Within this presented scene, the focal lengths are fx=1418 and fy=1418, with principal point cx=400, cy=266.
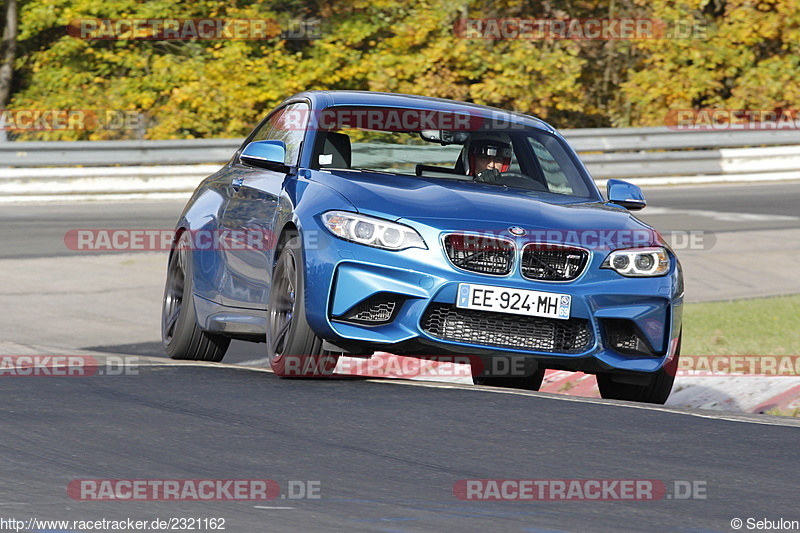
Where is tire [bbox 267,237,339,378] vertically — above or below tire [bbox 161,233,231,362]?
above

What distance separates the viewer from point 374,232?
22.7 ft

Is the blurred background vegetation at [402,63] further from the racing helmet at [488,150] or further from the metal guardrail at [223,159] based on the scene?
the racing helmet at [488,150]

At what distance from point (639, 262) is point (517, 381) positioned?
6.31 feet

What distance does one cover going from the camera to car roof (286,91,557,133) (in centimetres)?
837

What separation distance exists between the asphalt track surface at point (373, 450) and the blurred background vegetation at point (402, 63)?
18.3 metres

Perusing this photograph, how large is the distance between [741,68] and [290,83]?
28.2 ft

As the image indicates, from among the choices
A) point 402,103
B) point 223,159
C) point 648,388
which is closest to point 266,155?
point 402,103

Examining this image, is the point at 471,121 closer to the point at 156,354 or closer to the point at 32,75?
the point at 156,354

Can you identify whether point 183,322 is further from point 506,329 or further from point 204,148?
point 204,148

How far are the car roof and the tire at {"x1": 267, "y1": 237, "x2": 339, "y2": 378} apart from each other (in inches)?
52.1

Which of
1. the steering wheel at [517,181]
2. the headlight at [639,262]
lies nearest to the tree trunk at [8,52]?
the steering wheel at [517,181]

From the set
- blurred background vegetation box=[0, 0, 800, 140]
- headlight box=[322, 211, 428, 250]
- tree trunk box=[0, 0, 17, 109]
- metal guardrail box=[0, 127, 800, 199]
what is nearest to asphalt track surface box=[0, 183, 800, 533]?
headlight box=[322, 211, 428, 250]

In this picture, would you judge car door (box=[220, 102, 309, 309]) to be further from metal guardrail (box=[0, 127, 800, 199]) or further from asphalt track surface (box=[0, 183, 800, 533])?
metal guardrail (box=[0, 127, 800, 199])

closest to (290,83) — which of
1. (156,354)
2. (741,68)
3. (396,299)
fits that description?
(741,68)
